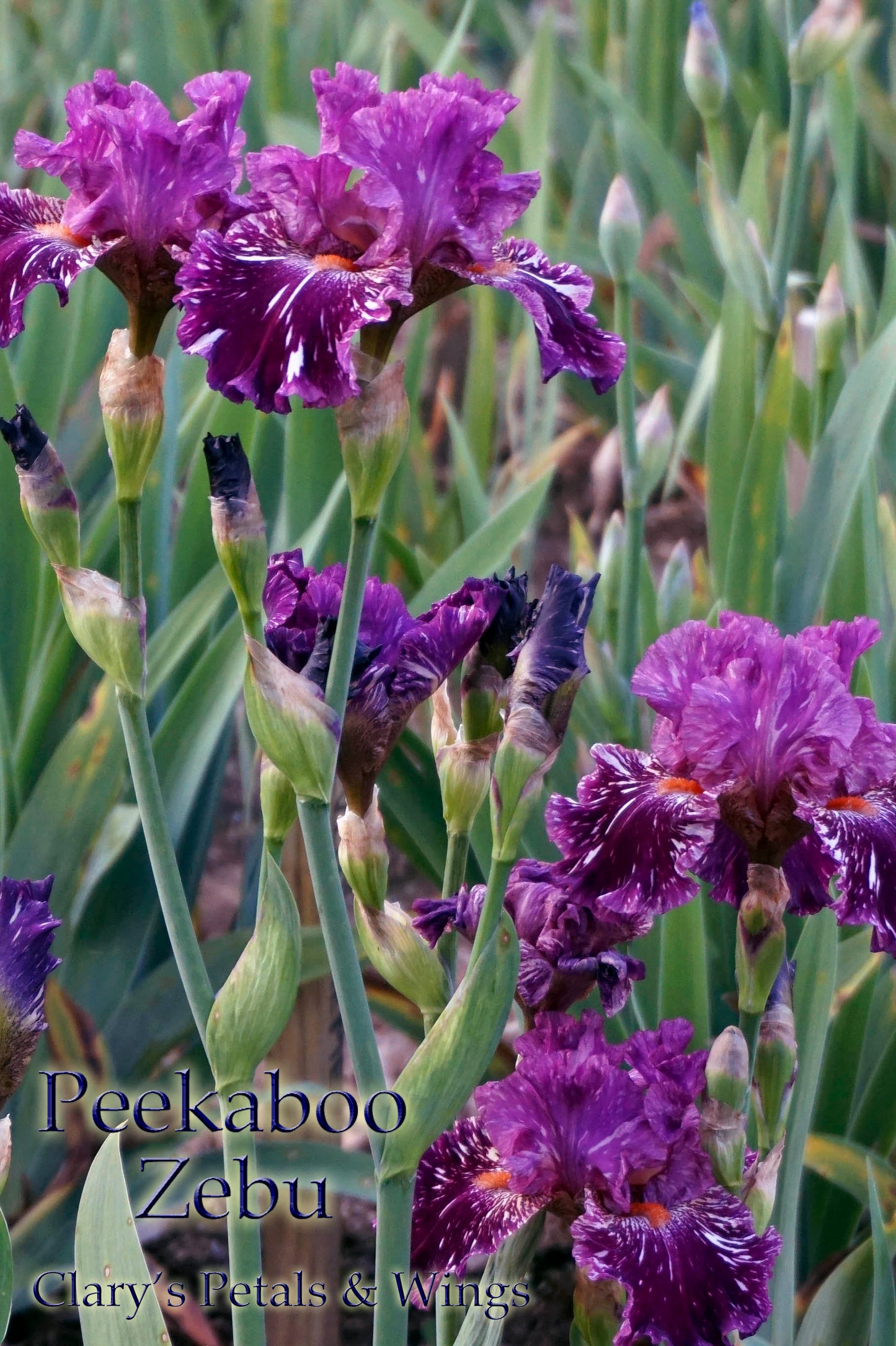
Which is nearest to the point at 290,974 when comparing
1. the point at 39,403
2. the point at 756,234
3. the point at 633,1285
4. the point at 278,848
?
the point at 278,848

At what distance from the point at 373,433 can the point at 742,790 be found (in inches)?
7.7

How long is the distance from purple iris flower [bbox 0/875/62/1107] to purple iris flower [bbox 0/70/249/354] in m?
0.22

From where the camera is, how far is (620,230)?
972 mm

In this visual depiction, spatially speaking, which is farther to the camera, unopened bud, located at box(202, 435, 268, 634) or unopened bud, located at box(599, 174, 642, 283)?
unopened bud, located at box(599, 174, 642, 283)

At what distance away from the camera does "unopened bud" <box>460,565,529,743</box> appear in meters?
0.53

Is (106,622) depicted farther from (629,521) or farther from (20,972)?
(629,521)

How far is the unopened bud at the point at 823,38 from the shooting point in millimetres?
1048

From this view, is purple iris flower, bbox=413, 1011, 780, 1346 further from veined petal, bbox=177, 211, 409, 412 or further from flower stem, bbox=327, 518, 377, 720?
veined petal, bbox=177, 211, 409, 412

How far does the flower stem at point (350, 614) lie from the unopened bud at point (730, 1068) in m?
0.19

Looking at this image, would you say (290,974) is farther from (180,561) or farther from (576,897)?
(180,561)

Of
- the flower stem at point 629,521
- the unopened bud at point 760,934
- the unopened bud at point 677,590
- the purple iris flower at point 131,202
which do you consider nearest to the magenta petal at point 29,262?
the purple iris flower at point 131,202

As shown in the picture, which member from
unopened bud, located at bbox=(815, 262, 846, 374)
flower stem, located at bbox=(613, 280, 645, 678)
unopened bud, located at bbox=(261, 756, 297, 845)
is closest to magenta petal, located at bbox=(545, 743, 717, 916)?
unopened bud, located at bbox=(261, 756, 297, 845)

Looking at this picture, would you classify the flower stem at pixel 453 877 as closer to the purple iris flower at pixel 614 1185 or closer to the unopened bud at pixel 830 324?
the purple iris flower at pixel 614 1185

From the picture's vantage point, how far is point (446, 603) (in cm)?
54
